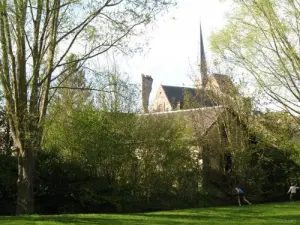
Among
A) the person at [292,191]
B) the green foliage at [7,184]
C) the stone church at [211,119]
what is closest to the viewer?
the green foliage at [7,184]

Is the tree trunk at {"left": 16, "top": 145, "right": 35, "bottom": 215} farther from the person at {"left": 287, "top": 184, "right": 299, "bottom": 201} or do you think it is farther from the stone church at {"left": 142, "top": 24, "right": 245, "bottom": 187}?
the person at {"left": 287, "top": 184, "right": 299, "bottom": 201}

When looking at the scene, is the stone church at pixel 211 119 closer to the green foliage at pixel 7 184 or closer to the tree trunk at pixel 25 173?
the green foliage at pixel 7 184

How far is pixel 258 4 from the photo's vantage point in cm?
1889

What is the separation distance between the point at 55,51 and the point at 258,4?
334 inches

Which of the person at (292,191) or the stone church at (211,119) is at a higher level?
the stone church at (211,119)

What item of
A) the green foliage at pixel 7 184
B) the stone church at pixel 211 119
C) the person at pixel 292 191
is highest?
the stone church at pixel 211 119

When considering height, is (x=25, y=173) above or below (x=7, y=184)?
above

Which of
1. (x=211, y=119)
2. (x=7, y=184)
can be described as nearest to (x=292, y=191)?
(x=211, y=119)

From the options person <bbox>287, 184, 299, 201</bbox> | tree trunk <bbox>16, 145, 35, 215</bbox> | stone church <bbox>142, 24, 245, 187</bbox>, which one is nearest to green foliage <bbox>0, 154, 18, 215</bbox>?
tree trunk <bbox>16, 145, 35, 215</bbox>

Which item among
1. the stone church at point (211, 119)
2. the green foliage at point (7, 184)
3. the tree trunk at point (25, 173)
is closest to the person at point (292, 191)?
the stone church at point (211, 119)

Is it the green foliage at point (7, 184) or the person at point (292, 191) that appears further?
the person at point (292, 191)

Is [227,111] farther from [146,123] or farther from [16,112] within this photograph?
[16,112]

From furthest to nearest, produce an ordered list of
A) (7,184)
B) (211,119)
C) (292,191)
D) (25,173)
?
1. (211,119)
2. (292,191)
3. (7,184)
4. (25,173)

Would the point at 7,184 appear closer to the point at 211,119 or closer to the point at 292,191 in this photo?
the point at 211,119
